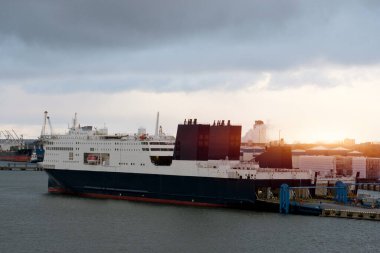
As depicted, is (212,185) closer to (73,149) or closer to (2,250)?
(73,149)

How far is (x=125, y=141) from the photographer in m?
56.2

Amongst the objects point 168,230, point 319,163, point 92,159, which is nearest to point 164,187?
point 92,159

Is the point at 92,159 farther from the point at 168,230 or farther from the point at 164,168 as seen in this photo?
the point at 168,230

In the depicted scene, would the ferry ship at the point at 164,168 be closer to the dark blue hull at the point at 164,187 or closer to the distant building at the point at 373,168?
the dark blue hull at the point at 164,187

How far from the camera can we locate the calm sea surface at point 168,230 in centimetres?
3316

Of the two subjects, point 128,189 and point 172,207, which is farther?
point 128,189

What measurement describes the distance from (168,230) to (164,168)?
14577 millimetres

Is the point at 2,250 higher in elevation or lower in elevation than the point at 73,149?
lower

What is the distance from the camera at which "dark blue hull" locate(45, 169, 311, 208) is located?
1902 inches

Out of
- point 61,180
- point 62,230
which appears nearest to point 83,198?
point 61,180

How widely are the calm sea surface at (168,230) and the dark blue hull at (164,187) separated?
67.5 inches

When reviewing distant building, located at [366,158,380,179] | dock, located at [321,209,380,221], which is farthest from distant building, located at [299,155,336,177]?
dock, located at [321,209,380,221]

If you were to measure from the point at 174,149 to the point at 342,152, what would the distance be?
3752 inches

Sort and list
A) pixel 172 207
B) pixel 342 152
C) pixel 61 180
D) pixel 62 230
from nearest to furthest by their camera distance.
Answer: pixel 62 230, pixel 172 207, pixel 61 180, pixel 342 152
